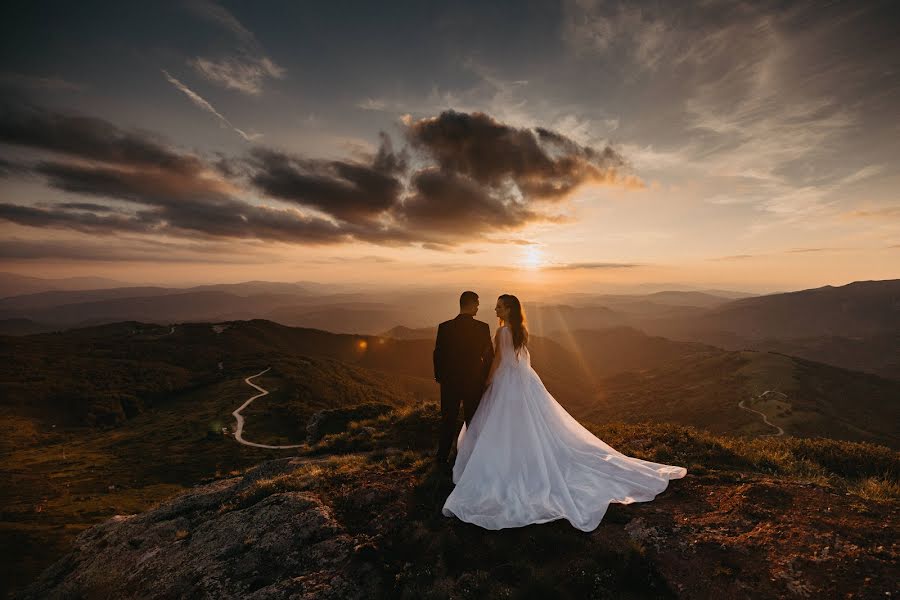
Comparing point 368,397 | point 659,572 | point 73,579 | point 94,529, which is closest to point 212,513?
point 73,579

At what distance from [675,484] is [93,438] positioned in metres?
102

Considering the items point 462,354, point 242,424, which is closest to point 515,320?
point 462,354

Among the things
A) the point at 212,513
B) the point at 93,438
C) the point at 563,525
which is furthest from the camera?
the point at 93,438

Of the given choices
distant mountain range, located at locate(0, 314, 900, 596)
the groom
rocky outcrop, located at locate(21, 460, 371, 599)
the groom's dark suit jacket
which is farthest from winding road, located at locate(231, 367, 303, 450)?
the groom's dark suit jacket

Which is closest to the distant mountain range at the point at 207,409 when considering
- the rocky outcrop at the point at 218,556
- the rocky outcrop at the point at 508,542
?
the rocky outcrop at the point at 508,542

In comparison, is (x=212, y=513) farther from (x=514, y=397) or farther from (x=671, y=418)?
(x=671, y=418)

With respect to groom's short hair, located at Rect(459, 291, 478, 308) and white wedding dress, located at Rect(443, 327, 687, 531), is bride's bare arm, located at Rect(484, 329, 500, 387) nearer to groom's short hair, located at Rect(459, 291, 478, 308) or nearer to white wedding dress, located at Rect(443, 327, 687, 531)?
white wedding dress, located at Rect(443, 327, 687, 531)

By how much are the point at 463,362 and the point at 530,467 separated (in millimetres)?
2944

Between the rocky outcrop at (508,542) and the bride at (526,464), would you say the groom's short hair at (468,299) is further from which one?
the rocky outcrop at (508,542)

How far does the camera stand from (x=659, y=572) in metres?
5.53

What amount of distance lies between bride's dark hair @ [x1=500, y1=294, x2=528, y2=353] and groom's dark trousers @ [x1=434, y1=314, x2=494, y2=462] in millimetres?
697

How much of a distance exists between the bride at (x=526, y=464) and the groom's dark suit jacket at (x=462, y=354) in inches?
16.1

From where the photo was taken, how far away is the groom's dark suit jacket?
31.0 feet

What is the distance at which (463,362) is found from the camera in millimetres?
9500
